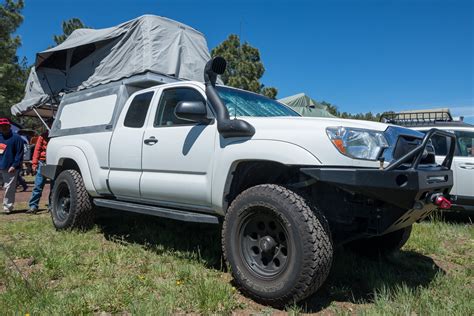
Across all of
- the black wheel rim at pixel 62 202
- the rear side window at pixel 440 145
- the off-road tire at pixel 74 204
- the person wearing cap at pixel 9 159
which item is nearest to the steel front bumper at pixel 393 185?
the off-road tire at pixel 74 204

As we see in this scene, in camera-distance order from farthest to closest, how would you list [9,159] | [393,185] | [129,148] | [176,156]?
[9,159]
[129,148]
[176,156]
[393,185]

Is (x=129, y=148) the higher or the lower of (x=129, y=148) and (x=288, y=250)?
the higher

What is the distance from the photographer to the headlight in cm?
278

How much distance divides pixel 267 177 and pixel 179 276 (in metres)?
1.20

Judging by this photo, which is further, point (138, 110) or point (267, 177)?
point (138, 110)

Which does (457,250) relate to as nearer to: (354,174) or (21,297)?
(354,174)

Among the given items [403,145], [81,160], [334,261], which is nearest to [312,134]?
[403,145]

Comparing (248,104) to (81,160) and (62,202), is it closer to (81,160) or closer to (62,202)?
(81,160)

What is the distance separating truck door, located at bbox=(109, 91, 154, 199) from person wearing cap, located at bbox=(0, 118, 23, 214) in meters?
4.00

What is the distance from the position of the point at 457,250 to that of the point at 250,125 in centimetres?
327

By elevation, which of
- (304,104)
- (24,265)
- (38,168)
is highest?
(304,104)

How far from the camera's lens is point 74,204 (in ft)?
16.5

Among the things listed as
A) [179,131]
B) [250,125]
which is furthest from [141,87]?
[250,125]

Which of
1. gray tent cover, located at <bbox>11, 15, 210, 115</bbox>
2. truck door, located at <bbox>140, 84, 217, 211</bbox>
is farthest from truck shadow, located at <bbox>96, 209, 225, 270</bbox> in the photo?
gray tent cover, located at <bbox>11, 15, 210, 115</bbox>
